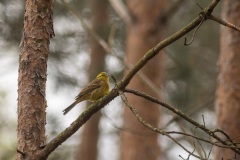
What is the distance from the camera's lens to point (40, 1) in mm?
3787

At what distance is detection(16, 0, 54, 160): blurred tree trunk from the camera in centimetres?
362

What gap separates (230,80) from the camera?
6281mm

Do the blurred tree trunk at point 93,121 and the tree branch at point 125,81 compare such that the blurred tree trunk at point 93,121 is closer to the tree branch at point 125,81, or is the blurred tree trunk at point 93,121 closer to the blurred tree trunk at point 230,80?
the blurred tree trunk at point 230,80

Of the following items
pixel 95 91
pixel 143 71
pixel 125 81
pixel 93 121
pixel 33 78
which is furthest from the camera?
pixel 93 121

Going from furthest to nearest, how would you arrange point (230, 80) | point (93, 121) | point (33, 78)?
1. point (93, 121)
2. point (230, 80)
3. point (33, 78)

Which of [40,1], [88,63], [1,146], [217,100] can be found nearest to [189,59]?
[88,63]

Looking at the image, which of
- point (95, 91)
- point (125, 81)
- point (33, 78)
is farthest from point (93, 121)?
point (125, 81)

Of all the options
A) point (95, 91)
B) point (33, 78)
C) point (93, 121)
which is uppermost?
point (93, 121)

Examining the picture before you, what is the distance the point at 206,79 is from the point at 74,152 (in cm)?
385

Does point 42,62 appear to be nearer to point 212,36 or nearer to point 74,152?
point 74,152

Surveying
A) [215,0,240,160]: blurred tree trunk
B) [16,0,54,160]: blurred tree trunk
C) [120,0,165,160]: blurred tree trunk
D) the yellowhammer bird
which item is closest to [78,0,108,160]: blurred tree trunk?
[120,0,165,160]: blurred tree trunk

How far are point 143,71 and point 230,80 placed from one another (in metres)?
2.45

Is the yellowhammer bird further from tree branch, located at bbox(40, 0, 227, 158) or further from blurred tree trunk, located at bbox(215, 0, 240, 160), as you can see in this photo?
tree branch, located at bbox(40, 0, 227, 158)

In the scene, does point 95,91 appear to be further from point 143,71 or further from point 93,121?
point 93,121
